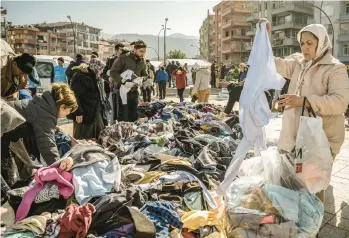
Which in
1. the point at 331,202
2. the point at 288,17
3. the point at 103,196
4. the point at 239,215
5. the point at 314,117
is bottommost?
the point at 331,202

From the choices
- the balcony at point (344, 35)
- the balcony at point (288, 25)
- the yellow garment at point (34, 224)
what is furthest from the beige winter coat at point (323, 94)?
the balcony at point (288, 25)

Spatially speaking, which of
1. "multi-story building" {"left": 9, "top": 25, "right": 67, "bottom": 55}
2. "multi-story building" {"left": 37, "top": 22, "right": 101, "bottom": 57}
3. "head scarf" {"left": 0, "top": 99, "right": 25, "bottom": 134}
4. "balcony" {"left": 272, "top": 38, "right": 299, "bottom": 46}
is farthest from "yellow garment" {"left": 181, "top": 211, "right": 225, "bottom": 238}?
"multi-story building" {"left": 37, "top": 22, "right": 101, "bottom": 57}

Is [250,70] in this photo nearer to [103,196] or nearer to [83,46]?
[103,196]

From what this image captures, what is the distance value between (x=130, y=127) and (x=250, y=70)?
10.0 ft

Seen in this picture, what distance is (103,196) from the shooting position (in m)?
2.55

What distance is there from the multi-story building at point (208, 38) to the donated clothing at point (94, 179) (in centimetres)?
7634

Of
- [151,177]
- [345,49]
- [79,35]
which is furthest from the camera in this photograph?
[79,35]

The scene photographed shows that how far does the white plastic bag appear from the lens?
2.51 metres

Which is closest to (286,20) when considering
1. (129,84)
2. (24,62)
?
(129,84)

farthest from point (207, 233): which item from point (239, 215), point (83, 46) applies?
point (83, 46)

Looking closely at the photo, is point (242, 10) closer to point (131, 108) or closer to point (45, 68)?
point (45, 68)

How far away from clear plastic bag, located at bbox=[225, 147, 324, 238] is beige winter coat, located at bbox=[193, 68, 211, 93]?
737 cm

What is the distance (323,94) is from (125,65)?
399 centimetres

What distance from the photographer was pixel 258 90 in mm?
2648
